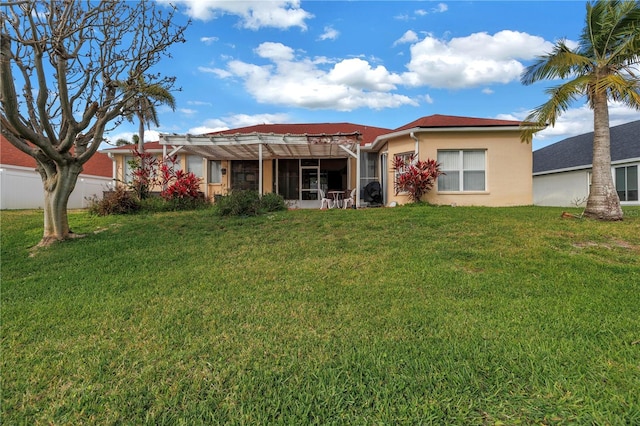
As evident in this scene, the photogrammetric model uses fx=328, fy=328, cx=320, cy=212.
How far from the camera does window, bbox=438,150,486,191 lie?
494 inches

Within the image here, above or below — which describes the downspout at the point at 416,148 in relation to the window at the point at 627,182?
above

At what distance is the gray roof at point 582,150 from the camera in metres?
17.1

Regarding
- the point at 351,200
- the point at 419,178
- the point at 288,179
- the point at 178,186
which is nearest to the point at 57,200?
the point at 178,186

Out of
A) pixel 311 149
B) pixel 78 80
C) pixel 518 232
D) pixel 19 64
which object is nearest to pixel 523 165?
pixel 518 232

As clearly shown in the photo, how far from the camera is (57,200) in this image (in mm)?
7340

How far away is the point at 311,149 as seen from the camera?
14.1 m

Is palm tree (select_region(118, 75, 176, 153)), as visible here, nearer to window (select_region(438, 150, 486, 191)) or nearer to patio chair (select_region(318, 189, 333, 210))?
patio chair (select_region(318, 189, 333, 210))

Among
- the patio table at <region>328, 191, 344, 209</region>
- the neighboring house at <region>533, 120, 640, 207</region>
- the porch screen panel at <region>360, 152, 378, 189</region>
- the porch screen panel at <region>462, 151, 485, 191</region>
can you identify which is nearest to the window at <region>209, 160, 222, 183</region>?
the patio table at <region>328, 191, 344, 209</region>

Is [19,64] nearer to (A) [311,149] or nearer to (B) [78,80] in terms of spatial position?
(B) [78,80]

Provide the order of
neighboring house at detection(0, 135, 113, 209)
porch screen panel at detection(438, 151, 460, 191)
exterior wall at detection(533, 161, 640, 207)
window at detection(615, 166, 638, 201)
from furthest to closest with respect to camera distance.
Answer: exterior wall at detection(533, 161, 640, 207)
window at detection(615, 166, 638, 201)
neighboring house at detection(0, 135, 113, 209)
porch screen panel at detection(438, 151, 460, 191)

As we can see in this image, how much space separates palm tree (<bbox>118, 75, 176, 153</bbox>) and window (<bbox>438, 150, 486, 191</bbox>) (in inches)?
388

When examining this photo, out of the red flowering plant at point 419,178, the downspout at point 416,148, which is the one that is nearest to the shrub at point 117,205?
the red flowering plant at point 419,178

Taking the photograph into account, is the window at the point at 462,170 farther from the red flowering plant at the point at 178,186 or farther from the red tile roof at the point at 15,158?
the red tile roof at the point at 15,158

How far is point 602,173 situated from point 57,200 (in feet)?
43.8
